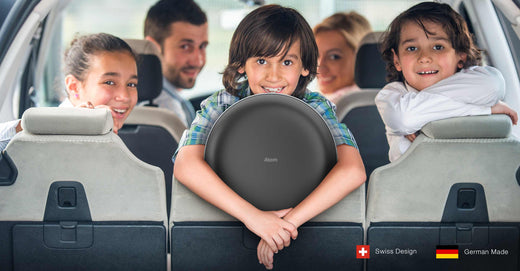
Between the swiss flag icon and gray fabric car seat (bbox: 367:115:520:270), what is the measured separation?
2cm

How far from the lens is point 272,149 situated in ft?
6.44

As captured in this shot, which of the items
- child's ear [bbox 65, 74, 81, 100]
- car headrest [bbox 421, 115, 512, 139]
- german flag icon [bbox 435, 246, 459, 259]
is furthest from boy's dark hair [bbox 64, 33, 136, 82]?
german flag icon [bbox 435, 246, 459, 259]

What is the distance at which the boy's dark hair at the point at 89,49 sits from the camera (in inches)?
113

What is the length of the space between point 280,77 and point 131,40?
1.15 metres

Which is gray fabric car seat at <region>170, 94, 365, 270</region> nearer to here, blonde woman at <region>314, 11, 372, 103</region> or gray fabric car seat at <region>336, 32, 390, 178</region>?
gray fabric car seat at <region>336, 32, 390, 178</region>

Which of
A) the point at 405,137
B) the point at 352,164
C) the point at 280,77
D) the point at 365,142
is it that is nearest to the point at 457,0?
the point at 365,142

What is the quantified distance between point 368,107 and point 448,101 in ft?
2.72

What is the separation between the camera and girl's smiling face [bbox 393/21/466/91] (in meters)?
2.51

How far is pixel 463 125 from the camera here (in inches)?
77.4

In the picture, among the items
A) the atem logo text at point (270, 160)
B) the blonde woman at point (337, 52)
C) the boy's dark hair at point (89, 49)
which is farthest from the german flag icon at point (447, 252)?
the blonde woman at point (337, 52)

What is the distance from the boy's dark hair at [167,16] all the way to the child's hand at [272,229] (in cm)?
261

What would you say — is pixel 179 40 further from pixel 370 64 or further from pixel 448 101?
pixel 448 101

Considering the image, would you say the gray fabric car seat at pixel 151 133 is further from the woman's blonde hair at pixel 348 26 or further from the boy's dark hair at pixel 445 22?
the woman's blonde hair at pixel 348 26

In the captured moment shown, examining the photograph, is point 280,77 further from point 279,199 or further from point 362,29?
point 362,29
